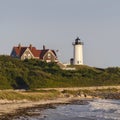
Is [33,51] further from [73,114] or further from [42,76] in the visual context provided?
[73,114]

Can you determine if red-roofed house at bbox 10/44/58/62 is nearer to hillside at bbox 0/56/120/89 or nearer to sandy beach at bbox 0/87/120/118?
hillside at bbox 0/56/120/89

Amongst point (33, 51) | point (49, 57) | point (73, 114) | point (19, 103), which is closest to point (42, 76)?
point (19, 103)

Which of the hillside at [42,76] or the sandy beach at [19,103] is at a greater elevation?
the hillside at [42,76]

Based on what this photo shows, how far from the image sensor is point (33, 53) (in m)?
79.2

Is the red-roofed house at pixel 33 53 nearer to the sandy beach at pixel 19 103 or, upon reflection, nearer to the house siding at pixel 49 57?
the house siding at pixel 49 57

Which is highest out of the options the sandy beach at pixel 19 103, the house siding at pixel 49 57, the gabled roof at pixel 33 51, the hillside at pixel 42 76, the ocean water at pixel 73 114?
the gabled roof at pixel 33 51

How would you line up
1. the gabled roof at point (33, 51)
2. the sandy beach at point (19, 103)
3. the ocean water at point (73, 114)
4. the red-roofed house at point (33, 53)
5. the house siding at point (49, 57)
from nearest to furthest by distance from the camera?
the ocean water at point (73, 114)
the sandy beach at point (19, 103)
the red-roofed house at point (33, 53)
the gabled roof at point (33, 51)
the house siding at point (49, 57)

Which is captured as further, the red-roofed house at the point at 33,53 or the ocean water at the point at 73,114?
the red-roofed house at the point at 33,53

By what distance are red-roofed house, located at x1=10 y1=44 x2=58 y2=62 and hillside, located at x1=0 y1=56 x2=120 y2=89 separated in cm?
756

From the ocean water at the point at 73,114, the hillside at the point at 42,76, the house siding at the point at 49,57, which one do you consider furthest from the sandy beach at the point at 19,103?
the house siding at the point at 49,57

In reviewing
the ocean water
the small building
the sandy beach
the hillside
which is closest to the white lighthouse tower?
the small building

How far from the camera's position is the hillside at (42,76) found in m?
56.8

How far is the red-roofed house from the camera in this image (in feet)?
256

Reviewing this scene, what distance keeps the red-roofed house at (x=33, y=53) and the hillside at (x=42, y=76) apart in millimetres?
7563
